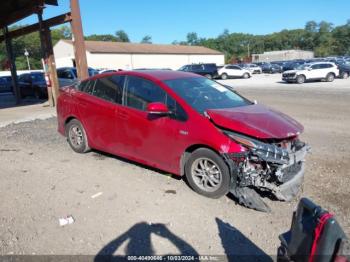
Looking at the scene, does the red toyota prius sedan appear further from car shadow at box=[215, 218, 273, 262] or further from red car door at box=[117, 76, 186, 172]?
car shadow at box=[215, 218, 273, 262]

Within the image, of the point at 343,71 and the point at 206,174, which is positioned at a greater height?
the point at 206,174

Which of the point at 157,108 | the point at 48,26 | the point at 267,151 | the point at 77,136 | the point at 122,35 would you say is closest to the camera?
the point at 267,151

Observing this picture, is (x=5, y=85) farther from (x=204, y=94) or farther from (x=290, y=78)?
(x=204, y=94)

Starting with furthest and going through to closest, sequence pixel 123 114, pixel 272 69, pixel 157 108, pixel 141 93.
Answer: pixel 272 69
pixel 123 114
pixel 141 93
pixel 157 108

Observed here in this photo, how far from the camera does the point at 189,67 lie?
36.2m

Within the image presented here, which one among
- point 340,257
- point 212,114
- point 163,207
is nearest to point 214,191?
point 163,207

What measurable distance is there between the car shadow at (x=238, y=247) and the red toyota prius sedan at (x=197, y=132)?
546mm

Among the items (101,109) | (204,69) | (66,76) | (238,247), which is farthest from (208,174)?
(204,69)

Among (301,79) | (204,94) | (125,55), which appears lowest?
(301,79)

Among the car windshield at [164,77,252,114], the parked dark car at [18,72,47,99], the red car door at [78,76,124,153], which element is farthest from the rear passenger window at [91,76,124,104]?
the parked dark car at [18,72,47,99]

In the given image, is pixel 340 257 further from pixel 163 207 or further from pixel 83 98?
pixel 83 98

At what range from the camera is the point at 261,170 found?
13.8ft

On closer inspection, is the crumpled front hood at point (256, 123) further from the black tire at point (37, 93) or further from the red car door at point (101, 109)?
the black tire at point (37, 93)

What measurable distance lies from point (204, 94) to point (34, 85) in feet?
55.2
